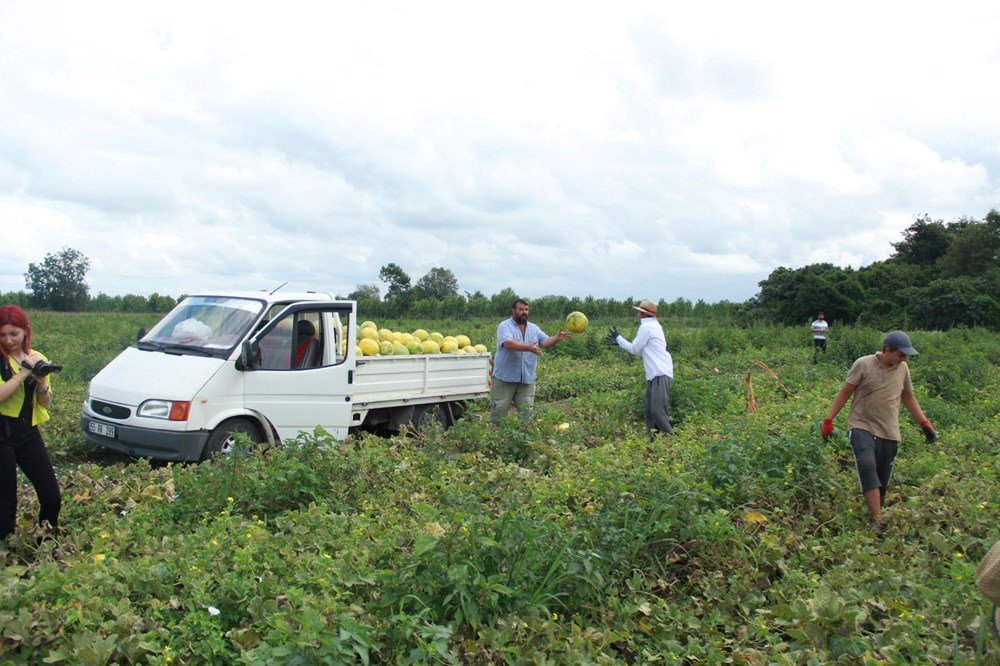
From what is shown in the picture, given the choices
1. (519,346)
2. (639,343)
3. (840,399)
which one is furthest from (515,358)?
(840,399)

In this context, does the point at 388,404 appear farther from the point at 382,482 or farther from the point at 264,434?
the point at 382,482

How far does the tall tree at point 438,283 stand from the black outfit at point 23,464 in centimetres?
5067

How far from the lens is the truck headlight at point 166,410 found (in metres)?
7.50

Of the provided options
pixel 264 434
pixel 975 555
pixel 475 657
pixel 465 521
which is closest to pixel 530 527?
pixel 465 521

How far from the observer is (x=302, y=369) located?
8570 mm

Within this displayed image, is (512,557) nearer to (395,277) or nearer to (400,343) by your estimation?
(400,343)

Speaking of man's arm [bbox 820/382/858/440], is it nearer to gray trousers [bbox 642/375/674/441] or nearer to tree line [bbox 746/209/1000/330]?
gray trousers [bbox 642/375/674/441]

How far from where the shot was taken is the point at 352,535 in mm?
4988

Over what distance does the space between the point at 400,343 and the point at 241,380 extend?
2.82 meters

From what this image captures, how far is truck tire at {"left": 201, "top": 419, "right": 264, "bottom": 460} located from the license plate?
964mm

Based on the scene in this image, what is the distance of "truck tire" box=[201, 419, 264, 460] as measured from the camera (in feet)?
25.2

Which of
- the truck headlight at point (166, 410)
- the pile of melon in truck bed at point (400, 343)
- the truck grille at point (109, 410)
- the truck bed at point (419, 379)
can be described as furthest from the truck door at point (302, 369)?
the truck grille at point (109, 410)

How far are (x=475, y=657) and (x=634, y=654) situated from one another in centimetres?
104

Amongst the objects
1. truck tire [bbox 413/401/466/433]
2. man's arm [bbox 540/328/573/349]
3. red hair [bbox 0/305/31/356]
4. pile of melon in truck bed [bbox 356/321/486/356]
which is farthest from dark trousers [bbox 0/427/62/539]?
man's arm [bbox 540/328/573/349]
